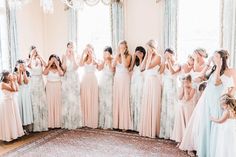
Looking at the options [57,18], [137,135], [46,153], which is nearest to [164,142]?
[137,135]

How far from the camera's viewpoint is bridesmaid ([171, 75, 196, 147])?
15.0 ft

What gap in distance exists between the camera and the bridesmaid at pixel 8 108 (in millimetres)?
4961

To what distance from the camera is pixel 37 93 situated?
222 inches

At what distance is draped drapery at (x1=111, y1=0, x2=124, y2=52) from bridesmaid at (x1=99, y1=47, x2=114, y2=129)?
40 centimetres

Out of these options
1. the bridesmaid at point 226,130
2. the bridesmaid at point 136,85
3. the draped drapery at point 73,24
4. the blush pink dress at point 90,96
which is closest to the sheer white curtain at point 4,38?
the draped drapery at point 73,24

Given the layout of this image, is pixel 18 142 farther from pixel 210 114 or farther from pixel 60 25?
pixel 210 114

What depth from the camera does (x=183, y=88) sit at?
15.1 feet

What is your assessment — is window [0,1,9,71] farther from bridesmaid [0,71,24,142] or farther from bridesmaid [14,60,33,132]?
bridesmaid [0,71,24,142]

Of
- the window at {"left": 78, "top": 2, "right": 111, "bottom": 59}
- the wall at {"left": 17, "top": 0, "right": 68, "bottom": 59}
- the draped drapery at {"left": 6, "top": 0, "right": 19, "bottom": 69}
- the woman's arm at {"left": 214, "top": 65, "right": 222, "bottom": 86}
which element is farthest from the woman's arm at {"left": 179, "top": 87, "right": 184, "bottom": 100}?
the draped drapery at {"left": 6, "top": 0, "right": 19, "bottom": 69}

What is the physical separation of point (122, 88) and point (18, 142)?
2107mm

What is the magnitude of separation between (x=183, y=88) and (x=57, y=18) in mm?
3684

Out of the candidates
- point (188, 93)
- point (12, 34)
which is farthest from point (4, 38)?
point (188, 93)

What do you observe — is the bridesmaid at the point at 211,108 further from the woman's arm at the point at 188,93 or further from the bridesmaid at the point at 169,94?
the bridesmaid at the point at 169,94

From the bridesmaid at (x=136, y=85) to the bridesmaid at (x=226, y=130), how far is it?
6.72 feet
